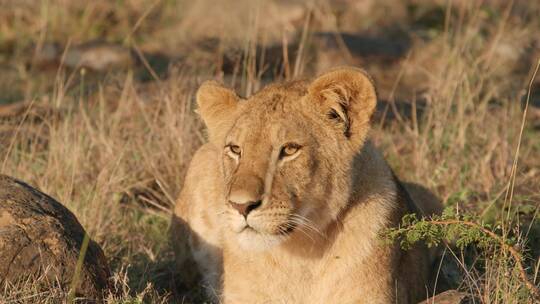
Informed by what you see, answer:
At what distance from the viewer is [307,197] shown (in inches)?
179

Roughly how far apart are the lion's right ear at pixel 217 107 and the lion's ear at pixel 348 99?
564mm

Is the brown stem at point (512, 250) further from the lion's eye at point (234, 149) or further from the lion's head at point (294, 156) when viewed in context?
the lion's eye at point (234, 149)

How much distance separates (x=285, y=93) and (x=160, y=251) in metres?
2.01

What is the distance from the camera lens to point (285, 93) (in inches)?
191

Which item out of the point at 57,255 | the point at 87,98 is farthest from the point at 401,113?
the point at 57,255

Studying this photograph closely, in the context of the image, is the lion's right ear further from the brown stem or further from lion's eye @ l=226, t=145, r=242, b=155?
the brown stem

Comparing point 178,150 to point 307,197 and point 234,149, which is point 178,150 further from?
point 307,197

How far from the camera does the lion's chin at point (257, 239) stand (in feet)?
14.6

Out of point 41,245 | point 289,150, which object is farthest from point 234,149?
point 41,245

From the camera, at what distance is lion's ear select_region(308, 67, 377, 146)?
461cm

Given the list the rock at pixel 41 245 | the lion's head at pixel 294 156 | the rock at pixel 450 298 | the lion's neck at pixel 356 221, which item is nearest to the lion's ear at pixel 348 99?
the lion's head at pixel 294 156

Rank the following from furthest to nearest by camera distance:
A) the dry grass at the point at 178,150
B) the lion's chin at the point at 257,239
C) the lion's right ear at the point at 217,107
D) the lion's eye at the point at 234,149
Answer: the dry grass at the point at 178,150 < the lion's right ear at the point at 217,107 < the lion's eye at the point at 234,149 < the lion's chin at the point at 257,239

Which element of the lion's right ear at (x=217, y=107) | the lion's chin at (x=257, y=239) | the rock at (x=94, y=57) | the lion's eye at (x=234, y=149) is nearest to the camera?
the lion's chin at (x=257, y=239)

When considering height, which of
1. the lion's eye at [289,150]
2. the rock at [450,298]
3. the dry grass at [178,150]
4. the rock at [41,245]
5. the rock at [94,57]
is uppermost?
the lion's eye at [289,150]
